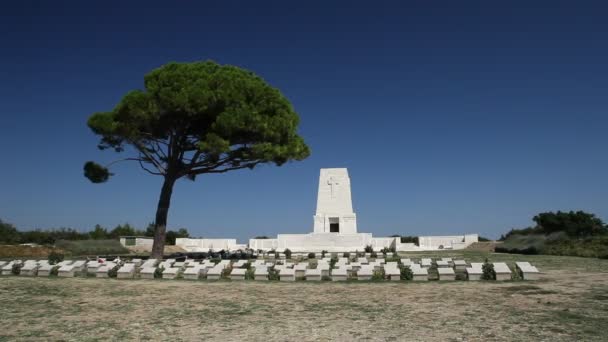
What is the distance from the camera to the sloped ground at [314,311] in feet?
16.4

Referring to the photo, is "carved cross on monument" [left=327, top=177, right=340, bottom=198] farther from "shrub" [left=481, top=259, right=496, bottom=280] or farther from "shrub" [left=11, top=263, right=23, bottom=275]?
"shrub" [left=481, top=259, right=496, bottom=280]

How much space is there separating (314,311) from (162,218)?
1171 centimetres

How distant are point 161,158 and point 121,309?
11.6 metres

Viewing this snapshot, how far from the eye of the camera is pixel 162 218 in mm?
16797

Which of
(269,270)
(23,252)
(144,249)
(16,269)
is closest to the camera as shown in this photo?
(269,270)

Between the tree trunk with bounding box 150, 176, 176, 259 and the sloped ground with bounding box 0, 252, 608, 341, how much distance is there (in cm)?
695

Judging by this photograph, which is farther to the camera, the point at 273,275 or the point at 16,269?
the point at 16,269

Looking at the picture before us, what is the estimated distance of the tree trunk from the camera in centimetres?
1648

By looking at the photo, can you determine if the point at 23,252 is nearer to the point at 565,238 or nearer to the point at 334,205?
the point at 334,205

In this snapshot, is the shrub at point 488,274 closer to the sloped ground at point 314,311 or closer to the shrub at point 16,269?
the sloped ground at point 314,311

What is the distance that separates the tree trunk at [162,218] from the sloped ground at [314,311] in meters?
6.95

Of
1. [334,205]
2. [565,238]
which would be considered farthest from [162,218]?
[565,238]

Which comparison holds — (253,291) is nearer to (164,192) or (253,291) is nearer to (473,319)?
(473,319)

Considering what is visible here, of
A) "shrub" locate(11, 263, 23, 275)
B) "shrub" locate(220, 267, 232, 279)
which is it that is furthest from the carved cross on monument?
"shrub" locate(11, 263, 23, 275)
